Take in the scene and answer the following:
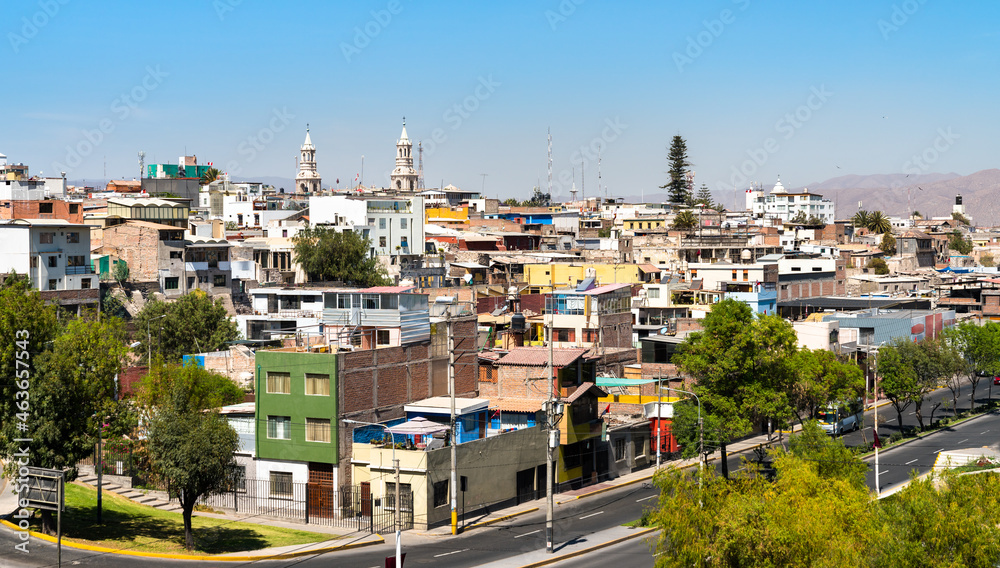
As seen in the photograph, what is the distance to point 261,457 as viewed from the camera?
5150 cm

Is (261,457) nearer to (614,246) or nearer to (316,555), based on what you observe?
(316,555)

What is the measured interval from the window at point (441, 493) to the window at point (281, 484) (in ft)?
23.9

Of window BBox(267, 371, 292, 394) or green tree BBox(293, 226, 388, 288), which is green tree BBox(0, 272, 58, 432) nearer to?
window BBox(267, 371, 292, 394)

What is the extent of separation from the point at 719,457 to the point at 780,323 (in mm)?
9686

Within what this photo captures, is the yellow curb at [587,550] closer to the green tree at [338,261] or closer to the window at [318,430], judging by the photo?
the window at [318,430]

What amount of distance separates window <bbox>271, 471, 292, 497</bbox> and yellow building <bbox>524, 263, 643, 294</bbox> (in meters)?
51.2

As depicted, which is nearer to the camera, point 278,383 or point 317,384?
point 317,384


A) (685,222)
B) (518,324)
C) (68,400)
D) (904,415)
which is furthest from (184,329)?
(685,222)

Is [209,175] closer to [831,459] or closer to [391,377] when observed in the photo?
[391,377]

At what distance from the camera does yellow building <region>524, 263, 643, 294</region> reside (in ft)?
337

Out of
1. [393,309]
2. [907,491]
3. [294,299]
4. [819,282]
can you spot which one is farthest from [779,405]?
[819,282]

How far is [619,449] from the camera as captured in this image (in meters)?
62.1

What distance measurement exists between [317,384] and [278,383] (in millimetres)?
2026

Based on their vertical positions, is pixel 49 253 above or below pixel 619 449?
above
